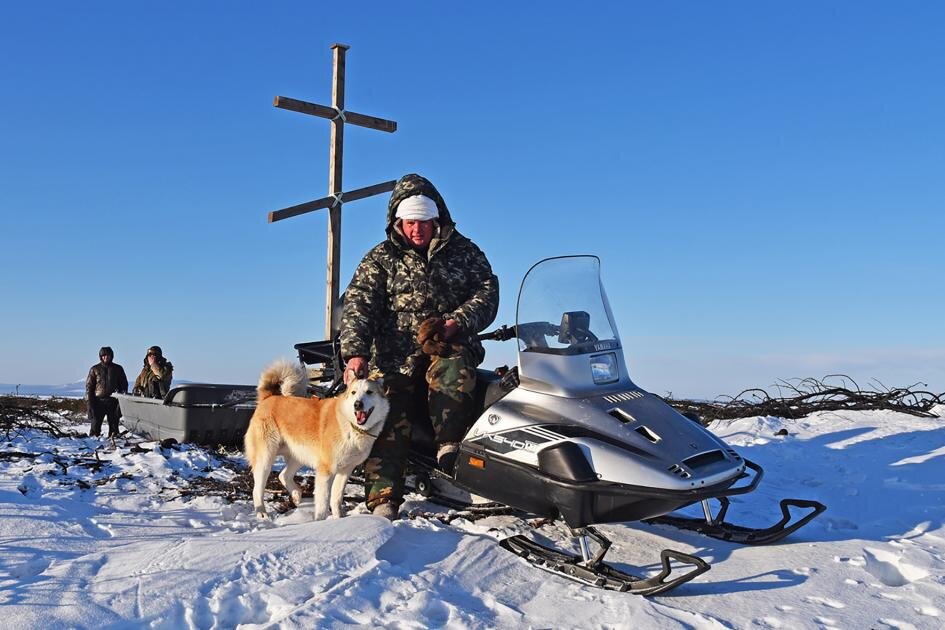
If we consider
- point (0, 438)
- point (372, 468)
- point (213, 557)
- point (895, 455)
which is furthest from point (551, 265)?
point (0, 438)

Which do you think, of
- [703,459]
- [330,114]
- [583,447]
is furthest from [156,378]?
[703,459]

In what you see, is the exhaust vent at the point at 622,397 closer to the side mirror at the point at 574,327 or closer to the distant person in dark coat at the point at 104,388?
the side mirror at the point at 574,327

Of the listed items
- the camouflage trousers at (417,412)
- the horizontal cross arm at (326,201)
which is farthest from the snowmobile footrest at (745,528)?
the horizontal cross arm at (326,201)

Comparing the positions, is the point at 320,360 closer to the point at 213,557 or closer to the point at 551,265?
the point at 551,265

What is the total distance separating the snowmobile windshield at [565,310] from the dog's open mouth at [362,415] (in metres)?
1.08

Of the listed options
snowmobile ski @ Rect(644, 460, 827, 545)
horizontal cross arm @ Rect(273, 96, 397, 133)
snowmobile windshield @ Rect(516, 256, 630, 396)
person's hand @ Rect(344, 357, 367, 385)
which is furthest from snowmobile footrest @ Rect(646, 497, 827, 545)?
horizontal cross arm @ Rect(273, 96, 397, 133)

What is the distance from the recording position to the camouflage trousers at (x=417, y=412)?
4.72m

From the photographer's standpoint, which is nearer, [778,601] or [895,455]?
[778,601]

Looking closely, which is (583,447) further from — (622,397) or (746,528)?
(746,528)

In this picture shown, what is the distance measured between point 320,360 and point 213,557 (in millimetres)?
3330

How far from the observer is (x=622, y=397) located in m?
4.27

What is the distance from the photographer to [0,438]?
7.61m

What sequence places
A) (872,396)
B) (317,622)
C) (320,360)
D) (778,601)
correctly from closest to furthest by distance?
(317,622) < (778,601) < (320,360) < (872,396)

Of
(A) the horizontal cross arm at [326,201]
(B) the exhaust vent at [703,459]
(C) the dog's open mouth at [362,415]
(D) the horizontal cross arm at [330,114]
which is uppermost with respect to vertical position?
(D) the horizontal cross arm at [330,114]
